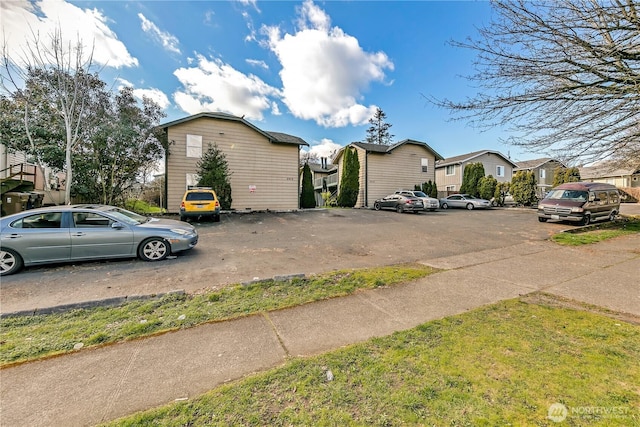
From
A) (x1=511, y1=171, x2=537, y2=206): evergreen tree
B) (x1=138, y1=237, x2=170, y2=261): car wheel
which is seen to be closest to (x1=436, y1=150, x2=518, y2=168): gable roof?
(x1=511, y1=171, x2=537, y2=206): evergreen tree

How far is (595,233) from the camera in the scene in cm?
1006

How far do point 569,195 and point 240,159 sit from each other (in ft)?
61.4

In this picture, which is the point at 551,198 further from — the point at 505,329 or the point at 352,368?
the point at 352,368

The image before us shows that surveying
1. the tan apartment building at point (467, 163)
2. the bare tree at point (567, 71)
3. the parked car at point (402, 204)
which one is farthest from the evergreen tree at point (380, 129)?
the bare tree at point (567, 71)

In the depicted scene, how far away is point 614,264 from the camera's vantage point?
19.5 ft

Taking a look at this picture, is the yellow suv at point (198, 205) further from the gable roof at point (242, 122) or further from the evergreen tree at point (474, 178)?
the evergreen tree at point (474, 178)

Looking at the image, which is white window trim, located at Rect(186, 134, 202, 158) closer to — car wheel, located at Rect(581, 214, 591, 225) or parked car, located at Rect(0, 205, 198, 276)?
parked car, located at Rect(0, 205, 198, 276)

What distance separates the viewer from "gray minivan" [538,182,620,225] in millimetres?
11906

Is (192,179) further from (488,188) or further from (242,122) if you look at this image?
(488,188)

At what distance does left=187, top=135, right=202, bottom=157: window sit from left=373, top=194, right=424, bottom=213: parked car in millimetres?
14030

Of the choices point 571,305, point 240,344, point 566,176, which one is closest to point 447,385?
point 240,344

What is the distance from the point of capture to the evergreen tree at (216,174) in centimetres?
1617

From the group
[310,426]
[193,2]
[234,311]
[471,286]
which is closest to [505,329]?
[471,286]

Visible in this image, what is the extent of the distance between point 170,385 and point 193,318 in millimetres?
1276
